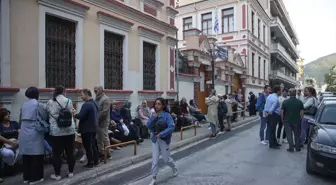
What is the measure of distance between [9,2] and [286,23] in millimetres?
49021

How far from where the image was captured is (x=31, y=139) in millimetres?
5074

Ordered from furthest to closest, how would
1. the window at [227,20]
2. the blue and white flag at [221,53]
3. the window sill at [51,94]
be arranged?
the window at [227,20] < the blue and white flag at [221,53] < the window sill at [51,94]

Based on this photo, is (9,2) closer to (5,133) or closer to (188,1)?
(5,133)

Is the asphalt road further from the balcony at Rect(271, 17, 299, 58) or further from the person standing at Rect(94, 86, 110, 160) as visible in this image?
the balcony at Rect(271, 17, 299, 58)

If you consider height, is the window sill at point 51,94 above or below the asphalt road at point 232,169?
above

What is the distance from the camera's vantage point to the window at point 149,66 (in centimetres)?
1194

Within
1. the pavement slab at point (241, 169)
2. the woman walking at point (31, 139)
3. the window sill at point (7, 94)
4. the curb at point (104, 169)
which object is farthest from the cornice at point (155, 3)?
the woman walking at point (31, 139)

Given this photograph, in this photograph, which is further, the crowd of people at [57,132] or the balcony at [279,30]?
the balcony at [279,30]

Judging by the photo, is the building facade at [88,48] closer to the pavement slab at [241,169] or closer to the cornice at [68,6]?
the cornice at [68,6]

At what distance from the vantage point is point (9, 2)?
655cm

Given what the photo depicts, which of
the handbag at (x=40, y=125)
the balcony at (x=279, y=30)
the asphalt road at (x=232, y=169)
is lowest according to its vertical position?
the asphalt road at (x=232, y=169)

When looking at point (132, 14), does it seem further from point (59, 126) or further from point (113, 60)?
point (59, 126)

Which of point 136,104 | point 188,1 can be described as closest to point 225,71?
point 136,104

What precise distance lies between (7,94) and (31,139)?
6.60 feet
